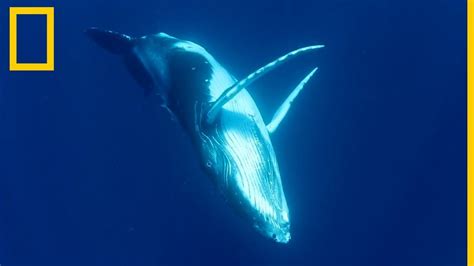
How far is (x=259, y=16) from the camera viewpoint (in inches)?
400

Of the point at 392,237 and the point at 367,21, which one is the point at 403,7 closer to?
the point at 367,21

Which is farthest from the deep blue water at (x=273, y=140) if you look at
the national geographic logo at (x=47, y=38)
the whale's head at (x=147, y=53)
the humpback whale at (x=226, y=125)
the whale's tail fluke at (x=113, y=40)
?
the humpback whale at (x=226, y=125)

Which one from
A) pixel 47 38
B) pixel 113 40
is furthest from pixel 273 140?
pixel 47 38

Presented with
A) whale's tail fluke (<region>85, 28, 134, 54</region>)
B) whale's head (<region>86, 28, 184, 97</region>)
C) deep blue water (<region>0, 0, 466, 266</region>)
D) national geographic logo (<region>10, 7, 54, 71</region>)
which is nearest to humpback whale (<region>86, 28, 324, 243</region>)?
whale's head (<region>86, 28, 184, 97</region>)

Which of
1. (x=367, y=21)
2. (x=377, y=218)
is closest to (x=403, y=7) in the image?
(x=367, y=21)

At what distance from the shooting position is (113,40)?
702 centimetres

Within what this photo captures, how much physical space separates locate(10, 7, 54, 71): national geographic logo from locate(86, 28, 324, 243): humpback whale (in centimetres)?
445

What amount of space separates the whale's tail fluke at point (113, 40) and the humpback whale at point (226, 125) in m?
0.72

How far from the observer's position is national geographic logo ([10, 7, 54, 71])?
30.7 feet

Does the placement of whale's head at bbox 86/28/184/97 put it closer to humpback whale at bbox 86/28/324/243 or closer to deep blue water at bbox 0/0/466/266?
humpback whale at bbox 86/28/324/243

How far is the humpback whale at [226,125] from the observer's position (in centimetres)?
387

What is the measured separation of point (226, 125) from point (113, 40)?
10.8 ft

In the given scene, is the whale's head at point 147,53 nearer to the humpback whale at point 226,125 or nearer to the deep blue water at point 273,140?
the humpback whale at point 226,125

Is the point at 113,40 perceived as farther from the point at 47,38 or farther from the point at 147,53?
the point at 47,38
